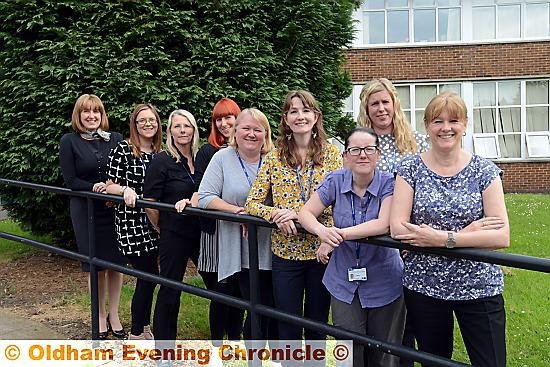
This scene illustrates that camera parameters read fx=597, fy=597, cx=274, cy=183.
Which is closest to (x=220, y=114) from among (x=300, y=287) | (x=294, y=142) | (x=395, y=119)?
(x=294, y=142)

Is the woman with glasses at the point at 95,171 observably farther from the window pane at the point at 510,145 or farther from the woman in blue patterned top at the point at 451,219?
the window pane at the point at 510,145

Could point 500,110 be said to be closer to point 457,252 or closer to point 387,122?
point 387,122

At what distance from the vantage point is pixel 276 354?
136 inches

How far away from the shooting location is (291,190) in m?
3.05

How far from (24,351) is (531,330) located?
3.64 meters

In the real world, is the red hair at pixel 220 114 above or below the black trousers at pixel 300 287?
above

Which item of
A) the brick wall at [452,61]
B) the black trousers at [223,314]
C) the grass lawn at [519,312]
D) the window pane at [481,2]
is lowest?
the grass lawn at [519,312]

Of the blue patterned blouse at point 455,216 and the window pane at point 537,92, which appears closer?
the blue patterned blouse at point 455,216

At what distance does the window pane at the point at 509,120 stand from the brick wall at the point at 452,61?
3.19 ft

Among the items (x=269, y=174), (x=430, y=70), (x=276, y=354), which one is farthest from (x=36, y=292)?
(x=430, y=70)

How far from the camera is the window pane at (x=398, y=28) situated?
663 inches

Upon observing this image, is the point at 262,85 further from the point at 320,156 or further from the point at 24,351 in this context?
the point at 24,351

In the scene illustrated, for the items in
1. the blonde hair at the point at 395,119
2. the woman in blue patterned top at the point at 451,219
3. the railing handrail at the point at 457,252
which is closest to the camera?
the railing handrail at the point at 457,252

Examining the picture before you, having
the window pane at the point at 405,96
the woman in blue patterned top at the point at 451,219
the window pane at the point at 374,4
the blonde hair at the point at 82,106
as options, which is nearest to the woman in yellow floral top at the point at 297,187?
the woman in blue patterned top at the point at 451,219
